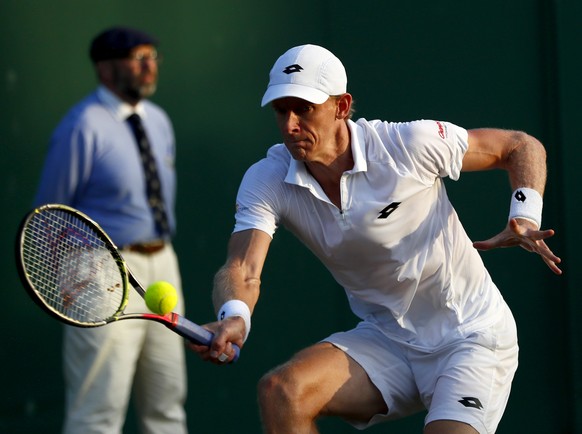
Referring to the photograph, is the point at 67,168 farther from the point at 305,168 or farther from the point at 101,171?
the point at 305,168

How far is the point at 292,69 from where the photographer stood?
A: 4496mm

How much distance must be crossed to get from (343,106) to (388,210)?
0.38 metres

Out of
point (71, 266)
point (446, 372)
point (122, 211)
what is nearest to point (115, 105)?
point (122, 211)

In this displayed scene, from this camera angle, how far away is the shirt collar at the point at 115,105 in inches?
235

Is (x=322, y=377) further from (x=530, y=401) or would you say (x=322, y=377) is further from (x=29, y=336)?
(x=530, y=401)

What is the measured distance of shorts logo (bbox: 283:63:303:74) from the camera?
449 cm

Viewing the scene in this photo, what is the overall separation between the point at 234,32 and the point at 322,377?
2.59 m

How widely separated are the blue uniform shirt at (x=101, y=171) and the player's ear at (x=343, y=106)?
1507mm

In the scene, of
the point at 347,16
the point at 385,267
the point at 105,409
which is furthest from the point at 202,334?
the point at 347,16

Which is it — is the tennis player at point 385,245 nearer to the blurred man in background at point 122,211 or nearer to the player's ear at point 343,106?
the player's ear at point 343,106

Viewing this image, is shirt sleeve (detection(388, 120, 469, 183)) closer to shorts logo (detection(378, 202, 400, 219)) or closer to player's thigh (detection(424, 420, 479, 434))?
shorts logo (detection(378, 202, 400, 219))

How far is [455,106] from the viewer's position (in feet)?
22.4

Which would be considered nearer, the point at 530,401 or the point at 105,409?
the point at 105,409

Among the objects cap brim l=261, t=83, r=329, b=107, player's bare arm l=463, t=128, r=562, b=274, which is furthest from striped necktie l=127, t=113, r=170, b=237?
player's bare arm l=463, t=128, r=562, b=274
